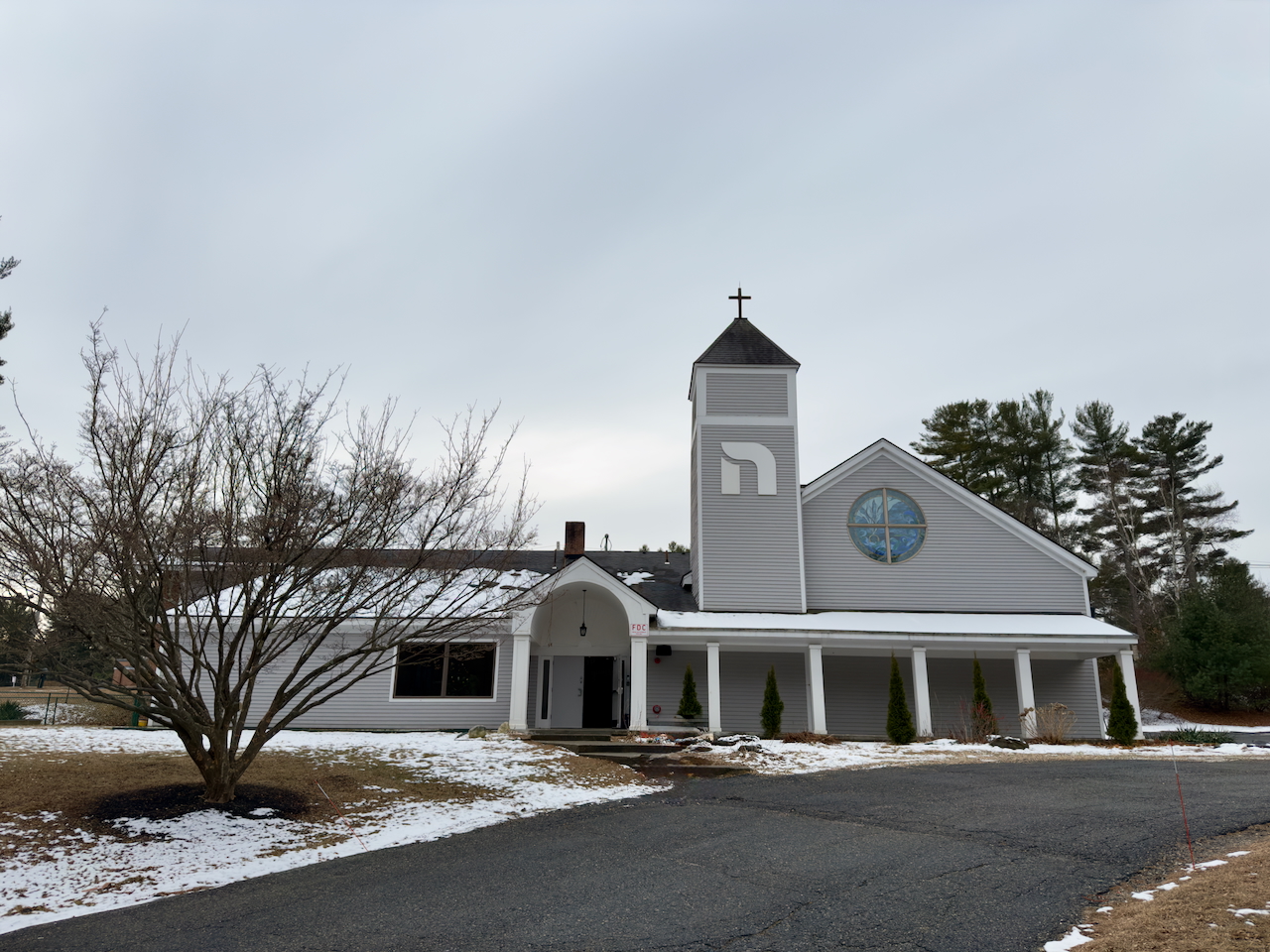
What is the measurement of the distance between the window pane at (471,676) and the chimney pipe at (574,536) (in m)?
3.88

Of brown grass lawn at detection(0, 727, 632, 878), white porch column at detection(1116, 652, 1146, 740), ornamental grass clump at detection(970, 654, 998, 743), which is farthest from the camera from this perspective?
white porch column at detection(1116, 652, 1146, 740)

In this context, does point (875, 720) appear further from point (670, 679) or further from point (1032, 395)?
point (1032, 395)

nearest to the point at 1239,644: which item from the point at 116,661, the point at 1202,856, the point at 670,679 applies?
the point at 670,679

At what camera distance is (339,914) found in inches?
201

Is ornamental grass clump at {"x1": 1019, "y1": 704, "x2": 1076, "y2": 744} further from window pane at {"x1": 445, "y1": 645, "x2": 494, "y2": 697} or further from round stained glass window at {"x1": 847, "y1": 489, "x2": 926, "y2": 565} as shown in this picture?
window pane at {"x1": 445, "y1": 645, "x2": 494, "y2": 697}

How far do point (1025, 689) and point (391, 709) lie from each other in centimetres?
1314

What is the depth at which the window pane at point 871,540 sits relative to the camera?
18.7 m

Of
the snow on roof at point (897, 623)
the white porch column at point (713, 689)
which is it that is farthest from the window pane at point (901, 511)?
the white porch column at point (713, 689)

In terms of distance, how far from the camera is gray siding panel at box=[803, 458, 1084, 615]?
18.4 meters

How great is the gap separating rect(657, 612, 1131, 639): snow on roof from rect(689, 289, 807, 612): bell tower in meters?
0.71

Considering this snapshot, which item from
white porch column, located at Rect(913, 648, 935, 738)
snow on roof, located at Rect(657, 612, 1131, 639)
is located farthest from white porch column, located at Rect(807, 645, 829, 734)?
white porch column, located at Rect(913, 648, 935, 738)

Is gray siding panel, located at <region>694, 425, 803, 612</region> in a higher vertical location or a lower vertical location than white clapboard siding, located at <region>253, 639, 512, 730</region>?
higher

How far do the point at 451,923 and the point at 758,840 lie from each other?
2.99 meters

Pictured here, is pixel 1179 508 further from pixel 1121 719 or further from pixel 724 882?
pixel 724 882
